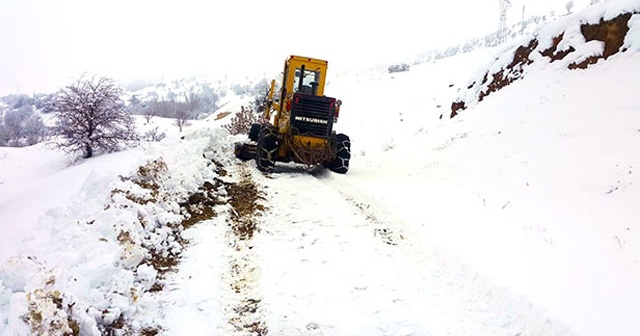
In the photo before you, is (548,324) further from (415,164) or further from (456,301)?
(415,164)

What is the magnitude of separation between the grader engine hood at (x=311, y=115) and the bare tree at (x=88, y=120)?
17.4 ft

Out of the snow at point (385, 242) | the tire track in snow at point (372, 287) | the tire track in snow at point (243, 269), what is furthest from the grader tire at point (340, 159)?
the tire track in snow at point (372, 287)

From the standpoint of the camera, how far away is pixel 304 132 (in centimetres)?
1287

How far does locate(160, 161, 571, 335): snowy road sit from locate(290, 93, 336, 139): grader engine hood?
5293 mm

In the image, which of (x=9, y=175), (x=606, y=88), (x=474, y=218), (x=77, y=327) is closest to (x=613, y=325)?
(x=474, y=218)

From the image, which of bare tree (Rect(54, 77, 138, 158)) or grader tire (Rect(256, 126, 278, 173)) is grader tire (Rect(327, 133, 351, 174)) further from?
bare tree (Rect(54, 77, 138, 158))

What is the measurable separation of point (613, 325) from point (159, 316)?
14.4 ft

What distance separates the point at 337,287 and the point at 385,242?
68.0 inches

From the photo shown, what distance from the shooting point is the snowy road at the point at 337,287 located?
15.0 ft

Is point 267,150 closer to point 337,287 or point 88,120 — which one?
point 88,120

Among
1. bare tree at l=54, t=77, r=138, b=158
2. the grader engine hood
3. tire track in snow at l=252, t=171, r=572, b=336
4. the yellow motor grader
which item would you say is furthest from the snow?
bare tree at l=54, t=77, r=138, b=158

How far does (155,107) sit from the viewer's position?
93375 millimetres

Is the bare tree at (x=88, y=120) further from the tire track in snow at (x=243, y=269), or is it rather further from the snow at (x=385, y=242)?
the tire track in snow at (x=243, y=269)

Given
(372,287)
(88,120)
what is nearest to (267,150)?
(88,120)
